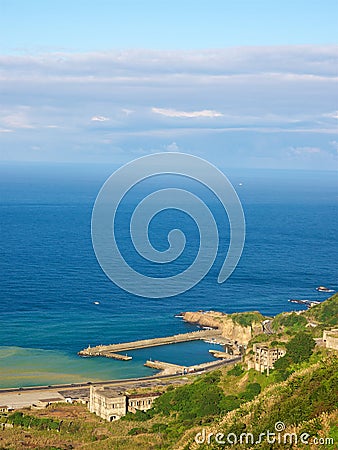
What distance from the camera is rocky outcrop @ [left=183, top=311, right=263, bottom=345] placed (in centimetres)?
5849

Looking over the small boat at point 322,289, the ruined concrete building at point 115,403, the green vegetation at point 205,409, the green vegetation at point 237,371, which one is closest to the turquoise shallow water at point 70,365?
the green vegetation at point 205,409

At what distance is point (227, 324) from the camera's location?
2411 inches

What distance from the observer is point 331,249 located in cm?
10775

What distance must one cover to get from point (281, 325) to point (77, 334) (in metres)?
15.5

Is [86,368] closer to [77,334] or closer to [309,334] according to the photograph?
[77,334]

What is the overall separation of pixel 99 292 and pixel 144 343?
17020mm

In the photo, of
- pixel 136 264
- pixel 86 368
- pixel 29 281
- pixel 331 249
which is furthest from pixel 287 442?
pixel 331 249

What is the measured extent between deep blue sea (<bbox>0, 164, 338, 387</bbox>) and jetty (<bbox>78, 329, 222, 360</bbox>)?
86 cm

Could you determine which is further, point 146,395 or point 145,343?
point 145,343

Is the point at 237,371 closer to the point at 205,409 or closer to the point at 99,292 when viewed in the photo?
the point at 205,409

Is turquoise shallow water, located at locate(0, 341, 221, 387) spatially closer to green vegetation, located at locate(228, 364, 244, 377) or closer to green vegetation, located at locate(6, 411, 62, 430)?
green vegetation, located at locate(6, 411, 62, 430)

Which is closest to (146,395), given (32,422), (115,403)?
(115,403)

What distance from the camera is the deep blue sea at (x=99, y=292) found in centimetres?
5328

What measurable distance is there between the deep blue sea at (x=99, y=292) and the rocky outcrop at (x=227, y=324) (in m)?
1.35
